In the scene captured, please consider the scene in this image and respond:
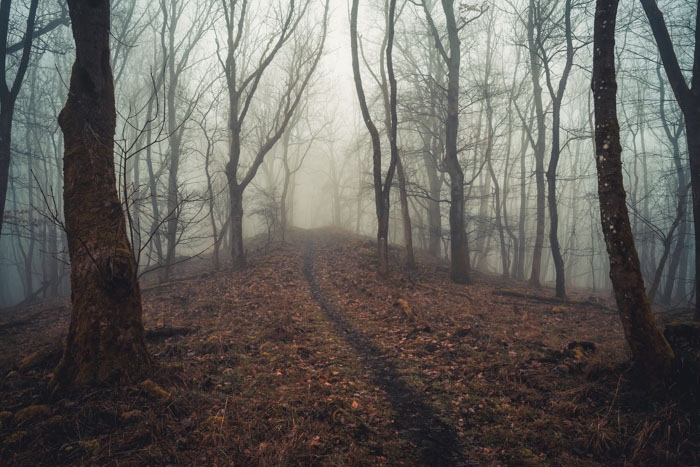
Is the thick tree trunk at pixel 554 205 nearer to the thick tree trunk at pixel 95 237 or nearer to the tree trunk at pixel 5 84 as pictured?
the thick tree trunk at pixel 95 237

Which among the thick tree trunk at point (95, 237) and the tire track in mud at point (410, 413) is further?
the thick tree trunk at point (95, 237)

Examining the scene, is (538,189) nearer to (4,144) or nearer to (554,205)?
(554,205)

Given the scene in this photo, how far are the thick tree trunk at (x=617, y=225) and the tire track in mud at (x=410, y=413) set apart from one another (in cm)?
258

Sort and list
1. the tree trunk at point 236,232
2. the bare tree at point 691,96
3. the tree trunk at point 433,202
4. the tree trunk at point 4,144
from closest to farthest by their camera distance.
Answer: the bare tree at point 691,96 → the tree trunk at point 4,144 → the tree trunk at point 236,232 → the tree trunk at point 433,202

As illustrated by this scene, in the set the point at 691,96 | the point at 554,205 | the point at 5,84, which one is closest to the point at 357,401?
the point at 691,96

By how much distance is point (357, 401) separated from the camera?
445cm

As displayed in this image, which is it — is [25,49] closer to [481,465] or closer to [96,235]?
[96,235]

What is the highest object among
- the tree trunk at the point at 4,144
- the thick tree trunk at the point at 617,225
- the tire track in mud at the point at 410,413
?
the tree trunk at the point at 4,144

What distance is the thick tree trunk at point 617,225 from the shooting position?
3.98 meters

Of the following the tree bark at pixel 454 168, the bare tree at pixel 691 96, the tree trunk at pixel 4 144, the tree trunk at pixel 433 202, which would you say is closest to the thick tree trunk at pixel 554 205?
the tree bark at pixel 454 168

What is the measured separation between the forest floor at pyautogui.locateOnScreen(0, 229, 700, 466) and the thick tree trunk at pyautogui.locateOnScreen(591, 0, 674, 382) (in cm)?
49

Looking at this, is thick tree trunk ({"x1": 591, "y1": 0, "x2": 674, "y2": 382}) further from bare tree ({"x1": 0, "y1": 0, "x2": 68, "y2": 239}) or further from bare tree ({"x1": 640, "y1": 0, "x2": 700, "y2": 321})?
bare tree ({"x1": 0, "y1": 0, "x2": 68, "y2": 239})

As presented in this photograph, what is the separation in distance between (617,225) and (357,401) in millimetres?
4113

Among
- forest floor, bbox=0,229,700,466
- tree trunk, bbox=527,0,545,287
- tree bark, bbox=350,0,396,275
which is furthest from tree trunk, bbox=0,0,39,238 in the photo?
tree trunk, bbox=527,0,545,287
